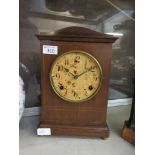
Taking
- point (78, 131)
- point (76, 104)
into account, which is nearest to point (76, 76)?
point (76, 104)

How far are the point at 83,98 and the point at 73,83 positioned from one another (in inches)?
3.1

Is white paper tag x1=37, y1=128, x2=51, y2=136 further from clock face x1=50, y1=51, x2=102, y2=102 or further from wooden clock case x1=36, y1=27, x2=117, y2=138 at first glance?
clock face x1=50, y1=51, x2=102, y2=102

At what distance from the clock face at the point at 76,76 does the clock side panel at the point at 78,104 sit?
0.02 metres

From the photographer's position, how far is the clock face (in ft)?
2.99

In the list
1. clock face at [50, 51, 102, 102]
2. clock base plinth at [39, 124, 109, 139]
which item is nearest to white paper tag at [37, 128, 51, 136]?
clock base plinth at [39, 124, 109, 139]

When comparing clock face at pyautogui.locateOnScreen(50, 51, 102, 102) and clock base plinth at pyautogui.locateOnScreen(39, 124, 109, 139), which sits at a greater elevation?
clock face at pyautogui.locateOnScreen(50, 51, 102, 102)

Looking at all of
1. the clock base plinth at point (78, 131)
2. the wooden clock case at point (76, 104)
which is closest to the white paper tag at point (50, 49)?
the wooden clock case at point (76, 104)

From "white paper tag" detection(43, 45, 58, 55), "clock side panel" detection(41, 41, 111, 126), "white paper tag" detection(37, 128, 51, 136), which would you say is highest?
"white paper tag" detection(43, 45, 58, 55)

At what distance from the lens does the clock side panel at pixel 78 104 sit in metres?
0.92

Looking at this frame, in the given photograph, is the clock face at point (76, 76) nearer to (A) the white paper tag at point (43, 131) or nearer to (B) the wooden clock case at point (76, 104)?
(B) the wooden clock case at point (76, 104)

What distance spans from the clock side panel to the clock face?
23 millimetres
